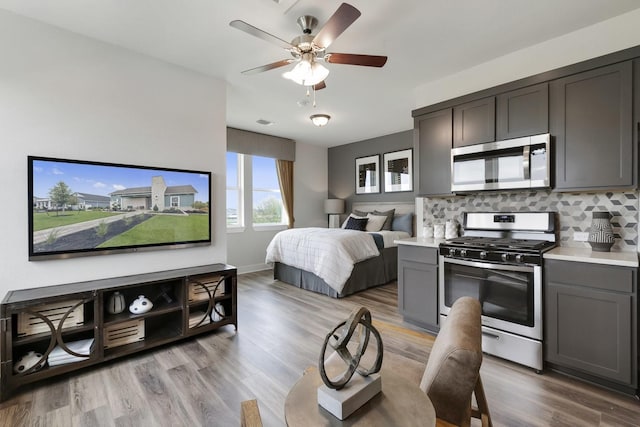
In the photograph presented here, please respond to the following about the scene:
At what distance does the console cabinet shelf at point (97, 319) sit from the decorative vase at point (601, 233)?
10.3ft

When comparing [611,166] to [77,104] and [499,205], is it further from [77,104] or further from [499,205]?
[77,104]

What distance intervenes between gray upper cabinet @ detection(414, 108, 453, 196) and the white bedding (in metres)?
1.35

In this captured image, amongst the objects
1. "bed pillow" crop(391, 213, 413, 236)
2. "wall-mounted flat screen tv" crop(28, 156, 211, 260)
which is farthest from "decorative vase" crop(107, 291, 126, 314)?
"bed pillow" crop(391, 213, 413, 236)

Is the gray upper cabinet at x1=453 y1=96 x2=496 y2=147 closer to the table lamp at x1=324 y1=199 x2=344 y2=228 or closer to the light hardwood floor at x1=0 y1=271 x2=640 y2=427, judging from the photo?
the light hardwood floor at x1=0 y1=271 x2=640 y2=427

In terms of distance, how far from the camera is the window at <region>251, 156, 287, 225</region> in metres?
5.93

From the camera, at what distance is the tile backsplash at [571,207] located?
2275 mm

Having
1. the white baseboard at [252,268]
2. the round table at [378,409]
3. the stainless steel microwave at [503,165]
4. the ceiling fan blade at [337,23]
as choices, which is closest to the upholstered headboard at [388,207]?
the white baseboard at [252,268]

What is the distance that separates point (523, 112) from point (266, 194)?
15.2ft

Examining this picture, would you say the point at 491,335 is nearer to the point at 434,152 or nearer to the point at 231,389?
the point at 434,152

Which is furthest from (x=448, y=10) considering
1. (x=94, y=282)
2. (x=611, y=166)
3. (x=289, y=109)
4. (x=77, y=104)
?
(x=94, y=282)

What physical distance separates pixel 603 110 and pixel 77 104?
163 inches

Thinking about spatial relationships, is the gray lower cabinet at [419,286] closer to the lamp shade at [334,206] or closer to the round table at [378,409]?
the round table at [378,409]

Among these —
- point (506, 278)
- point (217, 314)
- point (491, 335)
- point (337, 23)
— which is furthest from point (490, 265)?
point (217, 314)

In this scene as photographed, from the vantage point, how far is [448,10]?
7.05 feet
